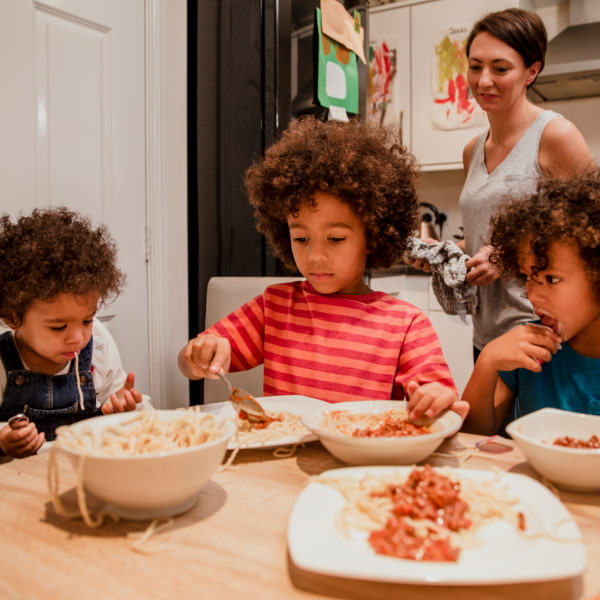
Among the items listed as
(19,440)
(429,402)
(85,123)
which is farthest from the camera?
(85,123)

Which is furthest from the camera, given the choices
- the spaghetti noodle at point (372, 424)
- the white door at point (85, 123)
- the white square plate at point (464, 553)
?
the white door at point (85, 123)

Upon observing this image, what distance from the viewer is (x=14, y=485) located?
2.42 ft

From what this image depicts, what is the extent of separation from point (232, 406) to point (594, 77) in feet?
9.13

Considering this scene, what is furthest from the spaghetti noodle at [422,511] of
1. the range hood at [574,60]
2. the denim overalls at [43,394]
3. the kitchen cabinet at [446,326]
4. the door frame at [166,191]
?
the range hood at [574,60]

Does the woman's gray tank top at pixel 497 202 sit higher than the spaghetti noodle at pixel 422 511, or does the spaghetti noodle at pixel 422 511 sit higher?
the woman's gray tank top at pixel 497 202

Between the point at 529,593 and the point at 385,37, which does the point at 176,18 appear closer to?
the point at 385,37

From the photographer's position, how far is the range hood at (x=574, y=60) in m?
2.85

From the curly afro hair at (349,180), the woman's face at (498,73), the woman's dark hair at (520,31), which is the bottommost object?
the curly afro hair at (349,180)

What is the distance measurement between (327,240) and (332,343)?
0.22 metres

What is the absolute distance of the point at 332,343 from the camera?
4.19 ft

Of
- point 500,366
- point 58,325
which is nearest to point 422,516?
point 500,366

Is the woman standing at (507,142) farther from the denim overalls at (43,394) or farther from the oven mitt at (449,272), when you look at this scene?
the denim overalls at (43,394)

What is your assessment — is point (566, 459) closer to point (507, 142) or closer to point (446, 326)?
point (507, 142)

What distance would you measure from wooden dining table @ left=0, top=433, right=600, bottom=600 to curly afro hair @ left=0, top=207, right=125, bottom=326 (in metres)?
0.52
